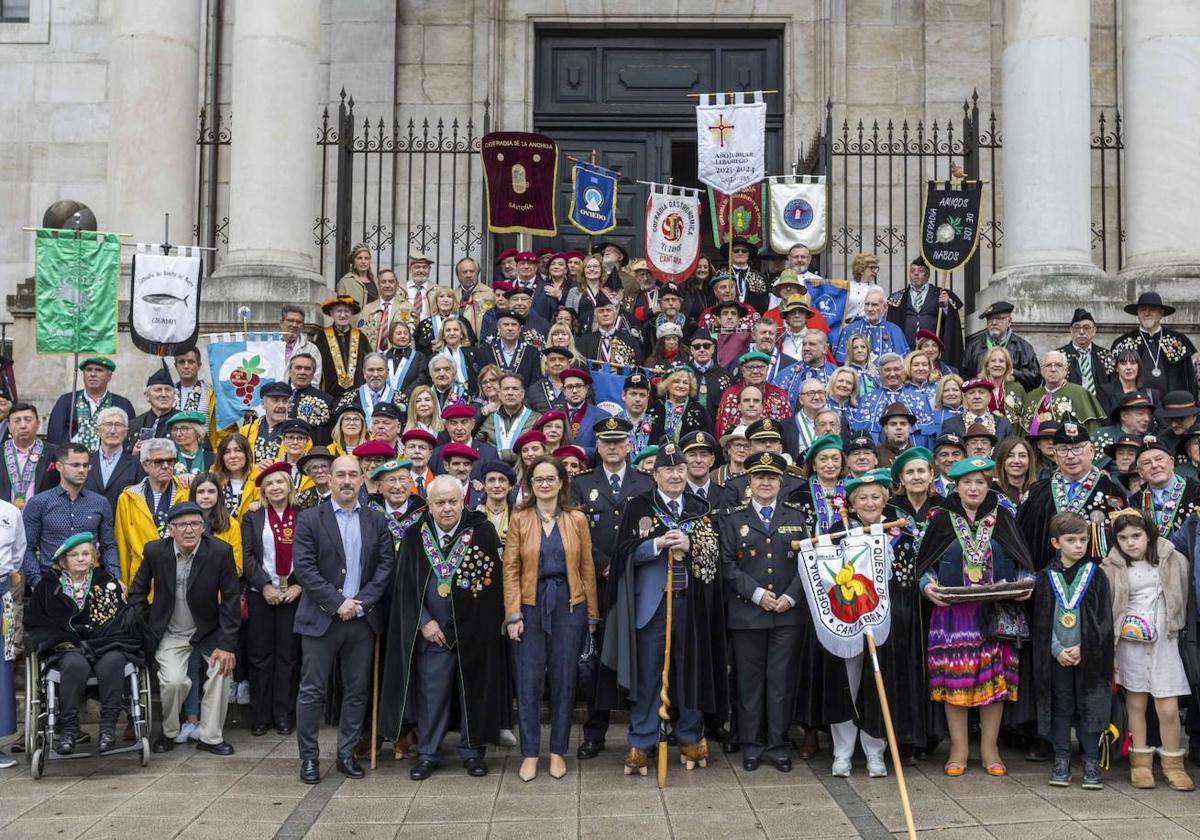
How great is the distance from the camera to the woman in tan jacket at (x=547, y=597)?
872cm

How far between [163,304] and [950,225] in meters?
7.60

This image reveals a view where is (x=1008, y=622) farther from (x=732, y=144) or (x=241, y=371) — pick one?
(x=732, y=144)

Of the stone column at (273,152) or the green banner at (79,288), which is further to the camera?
the stone column at (273,152)

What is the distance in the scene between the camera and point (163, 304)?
12.4 meters

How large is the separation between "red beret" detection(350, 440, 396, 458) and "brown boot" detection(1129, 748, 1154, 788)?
5023mm

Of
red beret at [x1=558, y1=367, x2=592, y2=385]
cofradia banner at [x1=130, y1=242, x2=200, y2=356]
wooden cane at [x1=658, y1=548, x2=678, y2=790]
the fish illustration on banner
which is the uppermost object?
the fish illustration on banner

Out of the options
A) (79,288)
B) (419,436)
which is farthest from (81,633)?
(79,288)

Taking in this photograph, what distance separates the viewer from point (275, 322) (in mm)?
14023

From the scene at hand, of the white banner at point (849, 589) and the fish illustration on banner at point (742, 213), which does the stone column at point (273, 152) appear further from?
the white banner at point (849, 589)

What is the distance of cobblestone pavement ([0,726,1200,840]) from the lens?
740cm

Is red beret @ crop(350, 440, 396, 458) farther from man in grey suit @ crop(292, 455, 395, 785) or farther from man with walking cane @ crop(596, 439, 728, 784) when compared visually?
man with walking cane @ crop(596, 439, 728, 784)

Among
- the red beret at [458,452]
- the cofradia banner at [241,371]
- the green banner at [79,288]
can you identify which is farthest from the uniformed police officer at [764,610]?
the green banner at [79,288]

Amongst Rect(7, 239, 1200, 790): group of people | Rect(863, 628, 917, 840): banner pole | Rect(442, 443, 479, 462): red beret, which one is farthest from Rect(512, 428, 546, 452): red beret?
Rect(863, 628, 917, 840): banner pole

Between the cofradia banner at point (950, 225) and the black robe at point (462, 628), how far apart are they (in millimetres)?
7326
